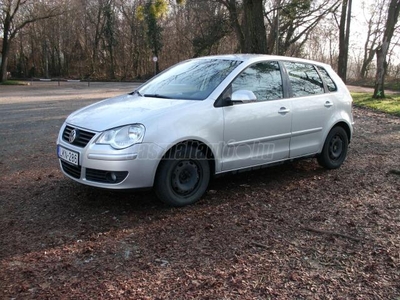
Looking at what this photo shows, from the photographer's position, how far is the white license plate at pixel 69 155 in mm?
4096

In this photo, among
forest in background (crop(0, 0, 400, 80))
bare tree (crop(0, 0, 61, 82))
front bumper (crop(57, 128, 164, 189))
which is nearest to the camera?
front bumper (crop(57, 128, 164, 189))

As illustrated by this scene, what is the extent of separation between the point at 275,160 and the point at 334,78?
1.80m

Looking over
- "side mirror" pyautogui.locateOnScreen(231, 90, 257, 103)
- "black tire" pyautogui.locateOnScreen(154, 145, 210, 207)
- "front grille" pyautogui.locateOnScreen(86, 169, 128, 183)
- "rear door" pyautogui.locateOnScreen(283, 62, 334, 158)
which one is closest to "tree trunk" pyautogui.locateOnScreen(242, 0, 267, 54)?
"rear door" pyautogui.locateOnScreen(283, 62, 334, 158)

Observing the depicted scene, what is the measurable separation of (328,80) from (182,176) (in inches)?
112

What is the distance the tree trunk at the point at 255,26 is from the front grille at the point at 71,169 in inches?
335

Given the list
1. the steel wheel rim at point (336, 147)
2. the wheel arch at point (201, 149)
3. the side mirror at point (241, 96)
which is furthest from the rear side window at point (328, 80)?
the wheel arch at point (201, 149)

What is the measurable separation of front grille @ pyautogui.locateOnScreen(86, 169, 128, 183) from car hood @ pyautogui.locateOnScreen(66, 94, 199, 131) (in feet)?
1.42

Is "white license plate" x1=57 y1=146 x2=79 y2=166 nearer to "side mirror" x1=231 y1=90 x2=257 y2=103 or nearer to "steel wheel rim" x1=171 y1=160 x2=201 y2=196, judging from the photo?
"steel wheel rim" x1=171 y1=160 x2=201 y2=196

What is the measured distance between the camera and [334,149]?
5918mm

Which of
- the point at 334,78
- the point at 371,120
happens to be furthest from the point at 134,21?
the point at 334,78

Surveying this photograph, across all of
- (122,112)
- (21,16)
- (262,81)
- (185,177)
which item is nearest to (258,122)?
(262,81)

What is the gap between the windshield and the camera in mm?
4602

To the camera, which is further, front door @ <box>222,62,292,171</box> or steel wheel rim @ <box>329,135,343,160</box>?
steel wheel rim @ <box>329,135,343,160</box>

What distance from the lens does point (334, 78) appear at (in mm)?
5906
